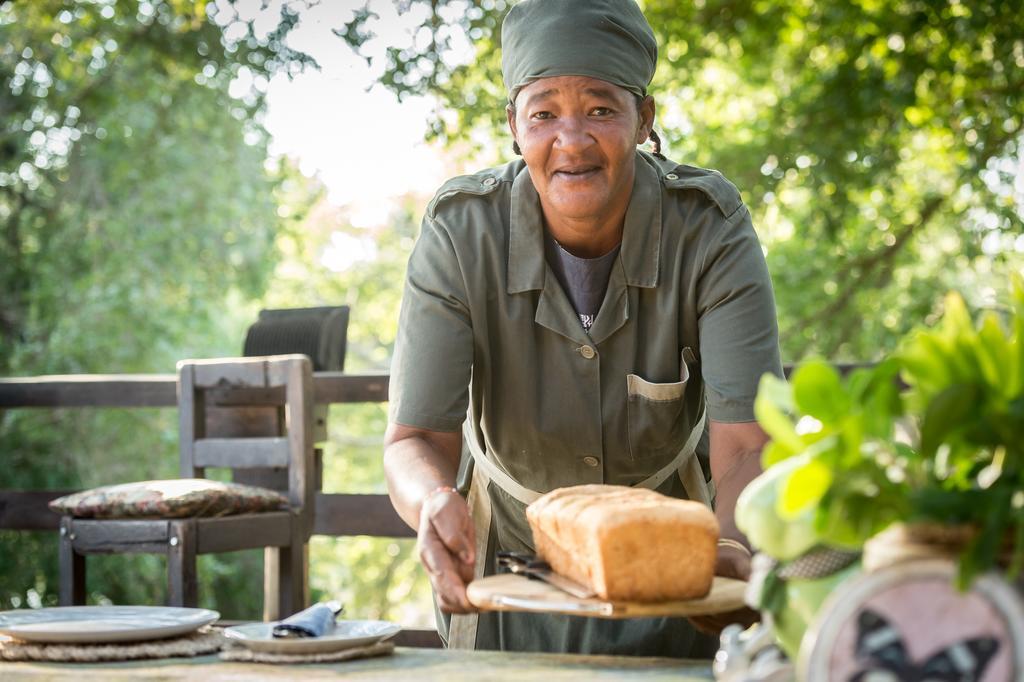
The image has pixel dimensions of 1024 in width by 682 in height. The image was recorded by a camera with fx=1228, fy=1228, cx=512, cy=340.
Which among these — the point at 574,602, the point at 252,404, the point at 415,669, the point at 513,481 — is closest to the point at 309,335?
the point at 252,404

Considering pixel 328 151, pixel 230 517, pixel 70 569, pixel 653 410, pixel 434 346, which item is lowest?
pixel 70 569

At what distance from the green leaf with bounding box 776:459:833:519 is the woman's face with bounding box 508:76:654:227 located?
1.11m

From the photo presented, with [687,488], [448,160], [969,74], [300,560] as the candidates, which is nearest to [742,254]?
[687,488]

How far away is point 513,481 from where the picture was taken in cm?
218

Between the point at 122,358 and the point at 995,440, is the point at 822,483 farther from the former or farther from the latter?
the point at 122,358

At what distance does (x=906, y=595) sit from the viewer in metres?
0.90

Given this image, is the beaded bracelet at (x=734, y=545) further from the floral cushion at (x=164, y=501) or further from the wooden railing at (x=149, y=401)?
the floral cushion at (x=164, y=501)

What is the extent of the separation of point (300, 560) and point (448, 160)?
806 cm

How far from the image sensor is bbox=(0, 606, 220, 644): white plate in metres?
1.52

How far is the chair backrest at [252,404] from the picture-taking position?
3848mm

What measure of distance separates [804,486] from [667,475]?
1297mm

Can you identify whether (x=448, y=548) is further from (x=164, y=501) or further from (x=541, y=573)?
(x=164, y=501)

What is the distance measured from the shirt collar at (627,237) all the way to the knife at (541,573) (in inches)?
24.5

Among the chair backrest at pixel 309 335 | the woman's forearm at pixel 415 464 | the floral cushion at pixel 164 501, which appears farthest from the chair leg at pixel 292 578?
the woman's forearm at pixel 415 464
